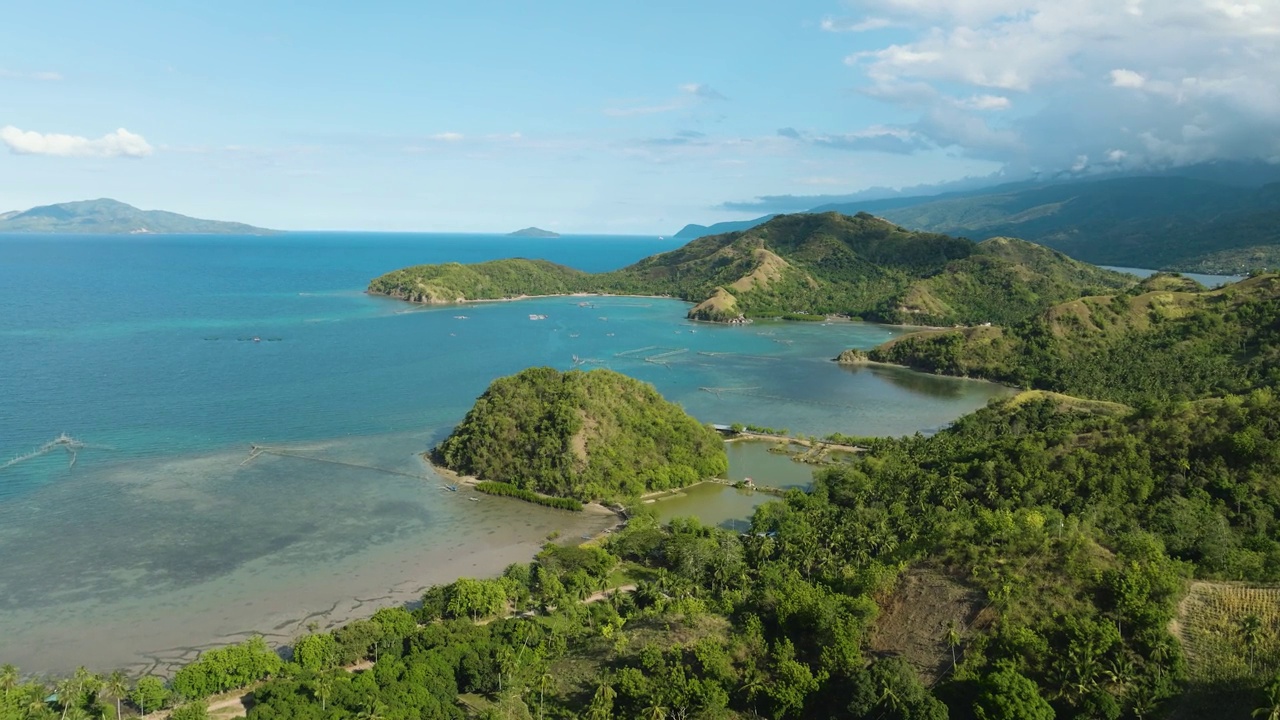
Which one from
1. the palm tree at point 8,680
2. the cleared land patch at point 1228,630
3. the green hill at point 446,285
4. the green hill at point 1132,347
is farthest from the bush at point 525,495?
the green hill at point 446,285

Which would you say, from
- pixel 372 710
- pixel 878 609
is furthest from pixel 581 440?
pixel 372 710

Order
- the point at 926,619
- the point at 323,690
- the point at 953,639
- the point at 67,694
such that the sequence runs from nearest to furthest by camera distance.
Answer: the point at 67,694 < the point at 323,690 < the point at 953,639 < the point at 926,619

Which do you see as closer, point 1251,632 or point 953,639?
point 1251,632

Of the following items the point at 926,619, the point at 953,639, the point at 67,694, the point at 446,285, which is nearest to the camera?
the point at 67,694

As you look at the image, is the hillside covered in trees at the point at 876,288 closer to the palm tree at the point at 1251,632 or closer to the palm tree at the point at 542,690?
the palm tree at the point at 1251,632

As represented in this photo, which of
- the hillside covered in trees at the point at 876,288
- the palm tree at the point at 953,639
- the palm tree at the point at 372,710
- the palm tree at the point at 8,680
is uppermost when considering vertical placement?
the hillside covered in trees at the point at 876,288

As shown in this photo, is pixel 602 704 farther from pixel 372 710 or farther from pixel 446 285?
pixel 446 285
